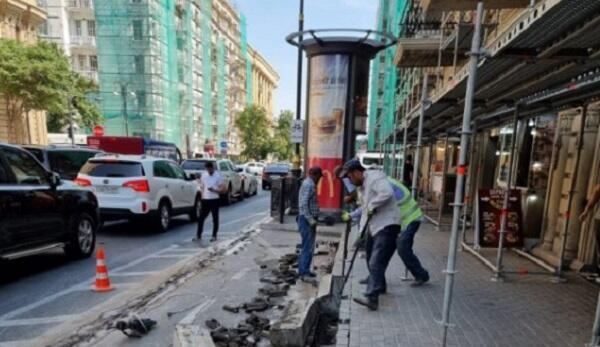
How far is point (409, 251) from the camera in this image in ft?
15.9

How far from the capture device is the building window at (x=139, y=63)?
37450mm

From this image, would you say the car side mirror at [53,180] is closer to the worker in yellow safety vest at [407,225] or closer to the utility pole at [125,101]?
the worker in yellow safety vest at [407,225]

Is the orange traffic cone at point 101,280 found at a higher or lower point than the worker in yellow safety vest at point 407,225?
lower

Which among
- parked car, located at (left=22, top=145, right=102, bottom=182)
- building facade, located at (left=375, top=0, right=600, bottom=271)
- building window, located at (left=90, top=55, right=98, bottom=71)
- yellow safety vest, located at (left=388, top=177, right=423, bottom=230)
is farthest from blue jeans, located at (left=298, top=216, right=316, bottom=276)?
building window, located at (left=90, top=55, right=98, bottom=71)

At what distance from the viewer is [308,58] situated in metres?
9.84

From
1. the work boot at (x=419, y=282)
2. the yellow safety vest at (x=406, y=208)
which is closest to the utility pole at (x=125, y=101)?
the yellow safety vest at (x=406, y=208)

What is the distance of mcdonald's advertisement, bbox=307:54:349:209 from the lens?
9.47m

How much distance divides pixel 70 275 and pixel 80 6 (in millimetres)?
45311

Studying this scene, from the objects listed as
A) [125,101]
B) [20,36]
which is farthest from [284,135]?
[20,36]

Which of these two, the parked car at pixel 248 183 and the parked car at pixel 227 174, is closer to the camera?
the parked car at pixel 227 174

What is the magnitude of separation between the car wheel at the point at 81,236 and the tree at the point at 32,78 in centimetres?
2136

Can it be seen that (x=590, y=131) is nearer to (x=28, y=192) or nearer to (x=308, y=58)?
(x=308, y=58)

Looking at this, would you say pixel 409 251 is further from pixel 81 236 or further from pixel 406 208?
pixel 81 236

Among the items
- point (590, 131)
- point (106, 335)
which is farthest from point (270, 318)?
point (590, 131)
